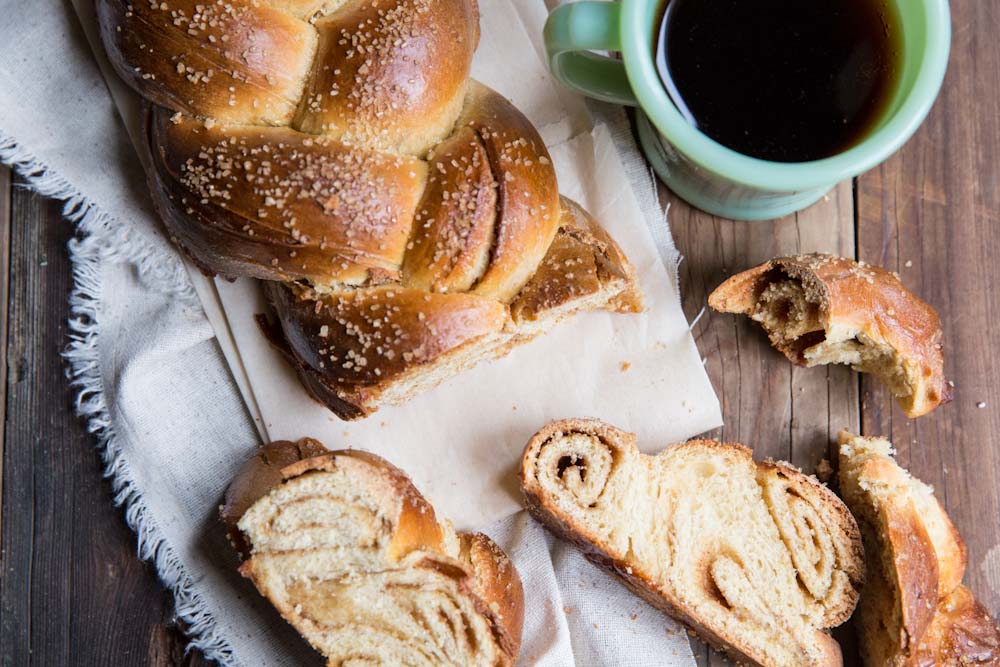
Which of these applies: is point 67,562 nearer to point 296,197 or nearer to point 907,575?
point 296,197

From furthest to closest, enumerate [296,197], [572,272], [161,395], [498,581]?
[161,395]
[498,581]
[572,272]
[296,197]

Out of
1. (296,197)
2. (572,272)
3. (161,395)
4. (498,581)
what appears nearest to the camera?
(296,197)

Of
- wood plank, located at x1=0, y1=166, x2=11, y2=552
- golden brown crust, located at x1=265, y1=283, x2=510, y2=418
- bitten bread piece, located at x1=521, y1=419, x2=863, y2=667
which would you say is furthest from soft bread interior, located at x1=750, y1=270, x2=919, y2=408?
wood plank, located at x1=0, y1=166, x2=11, y2=552

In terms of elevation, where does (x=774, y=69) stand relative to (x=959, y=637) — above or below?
above

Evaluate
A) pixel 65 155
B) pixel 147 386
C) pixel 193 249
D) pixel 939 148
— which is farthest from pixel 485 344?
pixel 939 148

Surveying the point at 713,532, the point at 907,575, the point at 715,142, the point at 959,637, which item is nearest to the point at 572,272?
the point at 715,142
